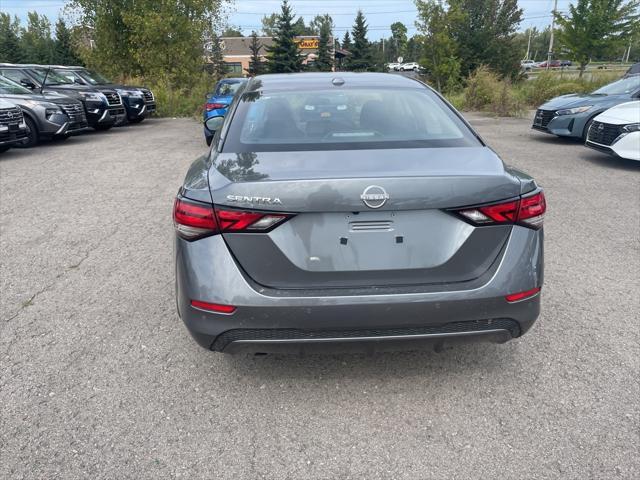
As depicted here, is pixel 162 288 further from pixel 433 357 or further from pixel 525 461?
pixel 525 461

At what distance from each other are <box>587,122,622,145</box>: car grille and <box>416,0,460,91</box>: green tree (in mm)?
19622

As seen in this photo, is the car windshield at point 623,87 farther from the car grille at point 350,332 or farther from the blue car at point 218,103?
the car grille at point 350,332

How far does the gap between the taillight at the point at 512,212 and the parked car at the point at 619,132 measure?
301 inches

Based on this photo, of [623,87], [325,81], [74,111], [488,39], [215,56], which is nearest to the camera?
[325,81]

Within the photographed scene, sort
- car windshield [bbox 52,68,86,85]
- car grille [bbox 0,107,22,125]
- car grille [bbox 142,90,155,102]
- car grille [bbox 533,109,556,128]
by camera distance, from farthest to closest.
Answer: car grille [bbox 142,90,155,102], car windshield [bbox 52,68,86,85], car grille [bbox 533,109,556,128], car grille [bbox 0,107,22,125]

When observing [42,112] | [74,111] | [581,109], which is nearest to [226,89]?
[74,111]

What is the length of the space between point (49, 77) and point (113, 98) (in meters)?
1.72

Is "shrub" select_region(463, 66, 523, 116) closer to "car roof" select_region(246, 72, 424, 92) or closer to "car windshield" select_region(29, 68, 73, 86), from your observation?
"car windshield" select_region(29, 68, 73, 86)

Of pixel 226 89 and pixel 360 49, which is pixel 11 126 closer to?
pixel 226 89

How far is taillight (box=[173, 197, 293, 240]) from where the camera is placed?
2.49 m

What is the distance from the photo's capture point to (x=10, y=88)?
12570 millimetres

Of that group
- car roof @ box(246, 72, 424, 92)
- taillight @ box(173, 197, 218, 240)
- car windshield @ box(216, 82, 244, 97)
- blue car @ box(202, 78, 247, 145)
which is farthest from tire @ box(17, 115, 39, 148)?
taillight @ box(173, 197, 218, 240)

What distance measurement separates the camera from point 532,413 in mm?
2824

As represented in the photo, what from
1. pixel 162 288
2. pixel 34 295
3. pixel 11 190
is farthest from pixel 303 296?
pixel 11 190
